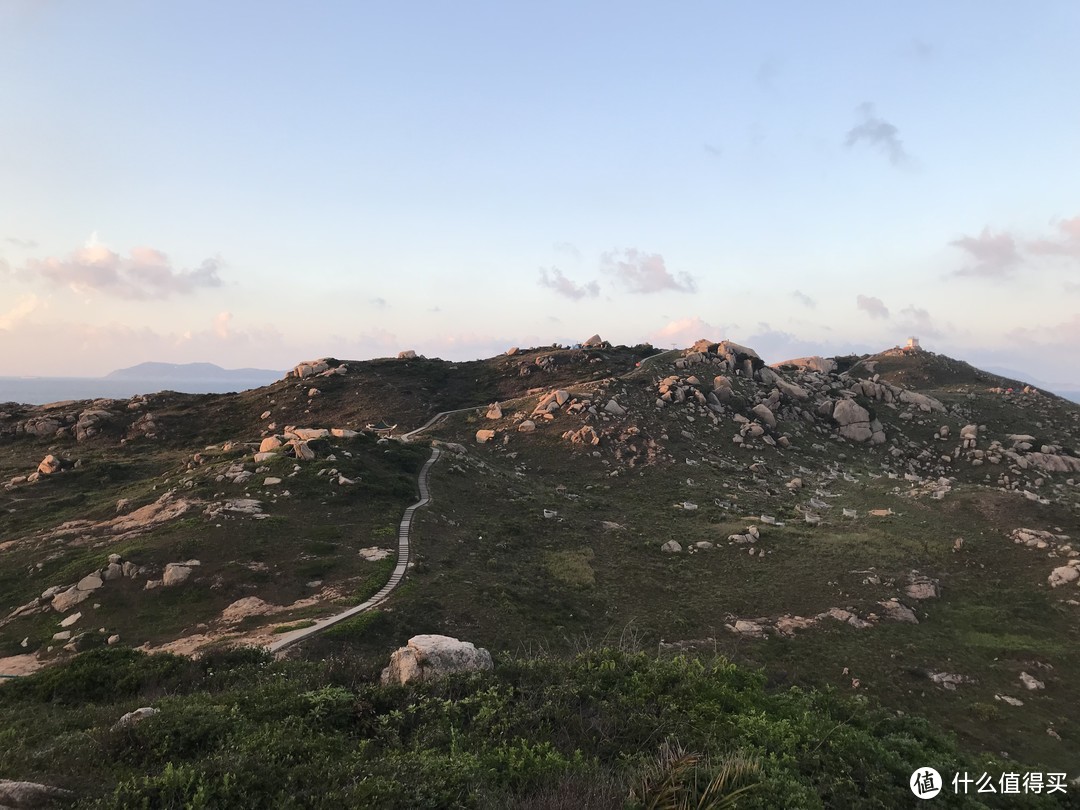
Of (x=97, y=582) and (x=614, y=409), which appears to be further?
(x=614, y=409)

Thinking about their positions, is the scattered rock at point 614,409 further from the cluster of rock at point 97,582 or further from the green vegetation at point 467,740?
the green vegetation at point 467,740

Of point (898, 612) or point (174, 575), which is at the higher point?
point (174, 575)

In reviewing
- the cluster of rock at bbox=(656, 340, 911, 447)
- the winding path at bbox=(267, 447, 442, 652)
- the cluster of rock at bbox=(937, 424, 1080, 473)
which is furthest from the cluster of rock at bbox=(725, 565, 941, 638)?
the cluster of rock at bbox=(937, 424, 1080, 473)

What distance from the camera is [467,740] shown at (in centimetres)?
1212

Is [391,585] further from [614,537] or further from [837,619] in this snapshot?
[837,619]

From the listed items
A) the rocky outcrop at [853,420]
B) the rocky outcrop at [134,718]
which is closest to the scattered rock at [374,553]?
the rocky outcrop at [134,718]

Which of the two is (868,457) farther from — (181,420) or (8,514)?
(181,420)

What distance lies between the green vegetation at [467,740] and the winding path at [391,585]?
6.79 metres

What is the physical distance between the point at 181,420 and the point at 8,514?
41281 millimetres

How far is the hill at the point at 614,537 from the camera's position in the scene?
28.7 m

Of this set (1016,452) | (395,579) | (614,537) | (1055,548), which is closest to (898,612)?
(1055,548)

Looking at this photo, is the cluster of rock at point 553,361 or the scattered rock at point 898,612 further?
the cluster of rock at point 553,361

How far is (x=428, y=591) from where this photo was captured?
32656 millimetres

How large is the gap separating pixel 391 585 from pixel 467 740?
22.9 m
